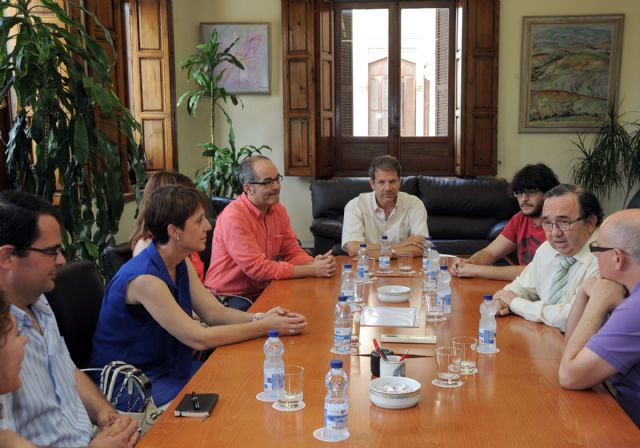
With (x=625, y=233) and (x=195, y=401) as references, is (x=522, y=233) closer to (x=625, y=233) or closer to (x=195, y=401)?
(x=625, y=233)

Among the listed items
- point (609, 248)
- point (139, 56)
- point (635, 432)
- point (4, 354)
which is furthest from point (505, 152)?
point (4, 354)

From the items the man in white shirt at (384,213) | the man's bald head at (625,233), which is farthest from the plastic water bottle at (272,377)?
the man in white shirt at (384,213)

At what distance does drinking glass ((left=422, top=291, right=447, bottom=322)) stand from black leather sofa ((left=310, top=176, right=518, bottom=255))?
10.5 feet

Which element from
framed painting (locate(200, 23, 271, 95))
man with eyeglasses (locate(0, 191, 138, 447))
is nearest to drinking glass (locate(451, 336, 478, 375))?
man with eyeglasses (locate(0, 191, 138, 447))

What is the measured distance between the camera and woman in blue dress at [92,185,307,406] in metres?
2.19

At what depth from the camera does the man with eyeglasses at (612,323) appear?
171 cm

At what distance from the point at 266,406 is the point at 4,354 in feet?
2.07

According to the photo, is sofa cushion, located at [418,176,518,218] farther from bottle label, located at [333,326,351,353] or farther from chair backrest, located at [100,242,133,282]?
bottle label, located at [333,326,351,353]

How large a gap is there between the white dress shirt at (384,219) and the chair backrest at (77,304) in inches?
80.3

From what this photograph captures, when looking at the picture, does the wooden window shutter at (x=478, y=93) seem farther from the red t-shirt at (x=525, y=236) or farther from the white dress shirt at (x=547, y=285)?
the white dress shirt at (x=547, y=285)

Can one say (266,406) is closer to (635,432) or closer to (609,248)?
(635,432)

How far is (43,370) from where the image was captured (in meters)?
1.75

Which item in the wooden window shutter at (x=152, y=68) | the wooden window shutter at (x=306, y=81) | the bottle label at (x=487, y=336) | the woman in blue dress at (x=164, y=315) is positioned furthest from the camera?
the wooden window shutter at (x=306, y=81)

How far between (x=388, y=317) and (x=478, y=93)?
16.9 feet
